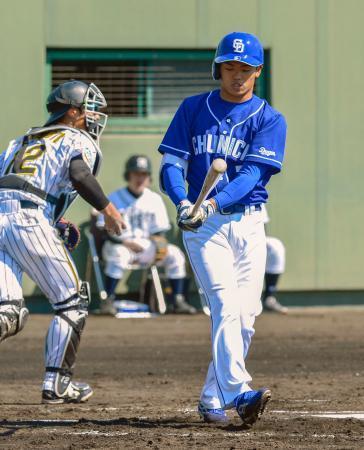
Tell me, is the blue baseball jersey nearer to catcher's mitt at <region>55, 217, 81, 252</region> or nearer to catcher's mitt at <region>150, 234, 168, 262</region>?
catcher's mitt at <region>55, 217, 81, 252</region>

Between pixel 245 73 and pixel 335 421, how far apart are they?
197cm

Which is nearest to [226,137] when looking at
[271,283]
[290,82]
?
[271,283]

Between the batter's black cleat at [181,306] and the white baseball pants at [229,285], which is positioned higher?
the white baseball pants at [229,285]

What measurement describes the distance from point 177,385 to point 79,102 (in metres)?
2.26

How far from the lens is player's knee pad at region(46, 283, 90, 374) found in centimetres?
767

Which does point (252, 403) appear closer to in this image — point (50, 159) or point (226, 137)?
point (226, 137)

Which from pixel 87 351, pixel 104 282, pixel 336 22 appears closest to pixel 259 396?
pixel 87 351

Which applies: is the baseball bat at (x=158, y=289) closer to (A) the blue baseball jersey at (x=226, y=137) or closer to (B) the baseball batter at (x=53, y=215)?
(B) the baseball batter at (x=53, y=215)

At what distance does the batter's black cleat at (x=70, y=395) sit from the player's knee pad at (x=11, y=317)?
2.03ft

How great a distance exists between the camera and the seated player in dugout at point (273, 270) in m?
13.8

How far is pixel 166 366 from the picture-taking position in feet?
32.6

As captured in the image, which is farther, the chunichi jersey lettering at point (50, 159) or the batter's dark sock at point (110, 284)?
the batter's dark sock at point (110, 284)

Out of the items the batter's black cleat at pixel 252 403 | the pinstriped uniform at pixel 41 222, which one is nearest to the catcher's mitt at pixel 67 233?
the pinstriped uniform at pixel 41 222

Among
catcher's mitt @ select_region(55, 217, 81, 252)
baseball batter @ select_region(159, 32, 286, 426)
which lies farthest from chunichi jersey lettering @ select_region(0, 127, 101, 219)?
baseball batter @ select_region(159, 32, 286, 426)
